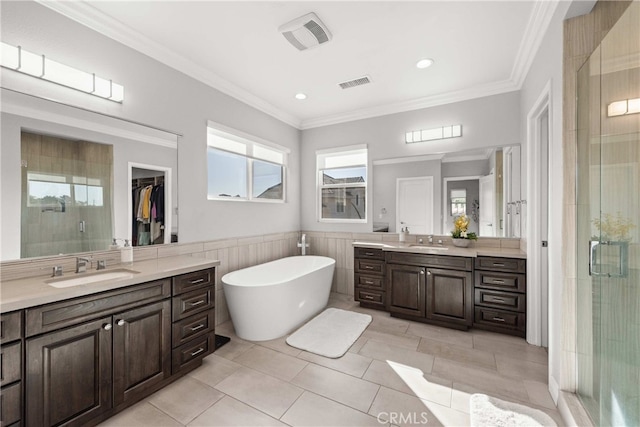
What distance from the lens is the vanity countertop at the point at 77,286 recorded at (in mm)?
1284

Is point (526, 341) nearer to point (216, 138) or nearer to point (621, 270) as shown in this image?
point (621, 270)

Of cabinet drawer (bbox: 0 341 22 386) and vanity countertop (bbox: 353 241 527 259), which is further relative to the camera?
vanity countertop (bbox: 353 241 527 259)

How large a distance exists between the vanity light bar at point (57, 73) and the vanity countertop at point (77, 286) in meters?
1.36

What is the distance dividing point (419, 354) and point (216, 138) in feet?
10.4

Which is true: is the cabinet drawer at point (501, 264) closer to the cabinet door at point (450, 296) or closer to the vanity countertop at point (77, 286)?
the cabinet door at point (450, 296)

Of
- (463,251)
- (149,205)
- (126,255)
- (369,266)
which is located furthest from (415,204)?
(126,255)

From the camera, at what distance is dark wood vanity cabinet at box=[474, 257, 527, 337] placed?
8.78 ft

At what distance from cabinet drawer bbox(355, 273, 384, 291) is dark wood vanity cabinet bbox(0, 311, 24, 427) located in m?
3.04

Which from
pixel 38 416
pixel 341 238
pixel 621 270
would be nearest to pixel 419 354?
pixel 621 270

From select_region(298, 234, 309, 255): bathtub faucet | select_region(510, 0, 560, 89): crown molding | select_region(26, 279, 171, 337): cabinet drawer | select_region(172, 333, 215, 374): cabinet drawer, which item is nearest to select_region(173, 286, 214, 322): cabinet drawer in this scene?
select_region(26, 279, 171, 337): cabinet drawer

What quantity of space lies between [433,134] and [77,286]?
149 inches

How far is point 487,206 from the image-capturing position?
318cm

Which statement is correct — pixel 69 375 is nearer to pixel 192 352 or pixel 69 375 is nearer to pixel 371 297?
pixel 192 352

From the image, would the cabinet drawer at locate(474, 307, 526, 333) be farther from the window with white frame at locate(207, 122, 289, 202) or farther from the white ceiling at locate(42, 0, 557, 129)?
the window with white frame at locate(207, 122, 289, 202)
